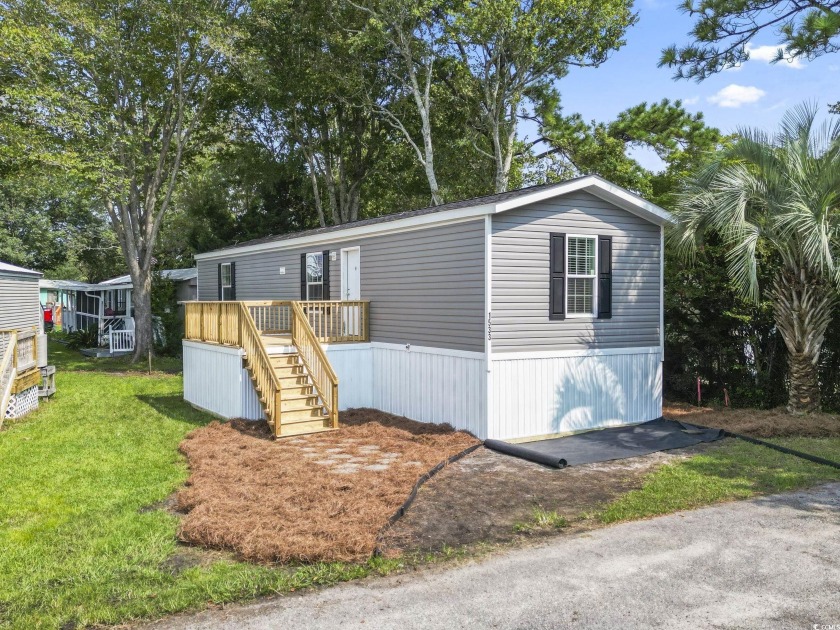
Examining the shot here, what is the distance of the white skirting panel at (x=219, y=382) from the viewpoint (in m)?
10.6

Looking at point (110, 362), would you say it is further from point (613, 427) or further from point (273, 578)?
point (273, 578)

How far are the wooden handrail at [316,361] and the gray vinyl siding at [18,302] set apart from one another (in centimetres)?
705

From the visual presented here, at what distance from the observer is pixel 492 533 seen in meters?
5.46

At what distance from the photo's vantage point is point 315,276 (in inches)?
523

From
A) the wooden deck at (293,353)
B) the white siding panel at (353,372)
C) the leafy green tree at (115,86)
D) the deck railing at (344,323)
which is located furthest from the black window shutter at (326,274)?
the leafy green tree at (115,86)

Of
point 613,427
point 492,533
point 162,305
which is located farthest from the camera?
point 162,305

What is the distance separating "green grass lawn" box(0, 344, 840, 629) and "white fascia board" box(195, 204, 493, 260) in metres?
4.19

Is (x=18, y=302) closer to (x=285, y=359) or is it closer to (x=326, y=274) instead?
(x=326, y=274)

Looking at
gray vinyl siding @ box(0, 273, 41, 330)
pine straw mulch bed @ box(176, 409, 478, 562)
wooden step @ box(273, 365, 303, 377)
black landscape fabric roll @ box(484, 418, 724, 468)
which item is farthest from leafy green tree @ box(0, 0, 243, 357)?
black landscape fabric roll @ box(484, 418, 724, 468)

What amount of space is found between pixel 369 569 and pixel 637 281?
24.1ft

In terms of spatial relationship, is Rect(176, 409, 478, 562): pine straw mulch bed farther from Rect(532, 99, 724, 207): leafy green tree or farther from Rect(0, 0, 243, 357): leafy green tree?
Rect(532, 99, 724, 207): leafy green tree

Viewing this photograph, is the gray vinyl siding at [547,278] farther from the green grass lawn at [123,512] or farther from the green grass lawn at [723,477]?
the green grass lawn at [123,512]

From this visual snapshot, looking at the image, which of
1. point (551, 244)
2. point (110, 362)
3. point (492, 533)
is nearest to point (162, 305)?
point (110, 362)

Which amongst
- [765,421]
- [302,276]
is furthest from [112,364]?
[765,421]
